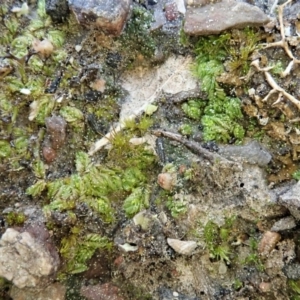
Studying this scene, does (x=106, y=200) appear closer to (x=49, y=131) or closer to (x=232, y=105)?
(x=49, y=131)

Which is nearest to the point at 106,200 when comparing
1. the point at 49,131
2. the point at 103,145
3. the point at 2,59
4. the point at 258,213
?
the point at 103,145

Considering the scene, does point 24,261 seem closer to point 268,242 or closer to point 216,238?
point 216,238

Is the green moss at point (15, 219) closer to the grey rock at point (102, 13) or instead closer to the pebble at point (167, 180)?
the pebble at point (167, 180)

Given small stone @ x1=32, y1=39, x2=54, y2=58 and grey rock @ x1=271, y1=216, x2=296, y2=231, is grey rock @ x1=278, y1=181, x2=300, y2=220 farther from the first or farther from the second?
small stone @ x1=32, y1=39, x2=54, y2=58

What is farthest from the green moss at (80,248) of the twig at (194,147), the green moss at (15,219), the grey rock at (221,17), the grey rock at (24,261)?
the grey rock at (221,17)

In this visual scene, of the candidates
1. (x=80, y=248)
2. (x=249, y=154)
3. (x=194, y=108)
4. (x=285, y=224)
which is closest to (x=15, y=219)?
(x=80, y=248)

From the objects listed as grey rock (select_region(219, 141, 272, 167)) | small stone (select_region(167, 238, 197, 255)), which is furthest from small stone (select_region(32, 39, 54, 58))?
small stone (select_region(167, 238, 197, 255))
